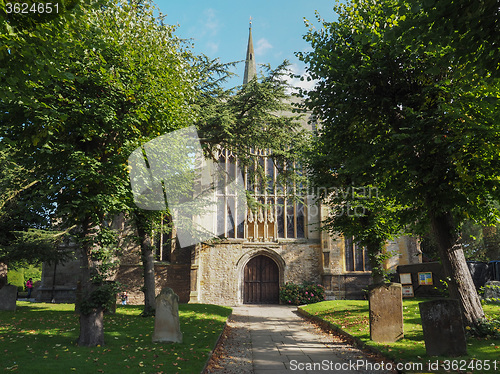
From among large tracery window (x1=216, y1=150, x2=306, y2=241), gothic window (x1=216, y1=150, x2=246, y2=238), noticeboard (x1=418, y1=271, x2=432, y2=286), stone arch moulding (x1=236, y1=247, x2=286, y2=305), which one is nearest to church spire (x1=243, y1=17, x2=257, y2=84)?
large tracery window (x1=216, y1=150, x2=306, y2=241)

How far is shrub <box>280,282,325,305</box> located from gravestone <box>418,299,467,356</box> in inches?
658

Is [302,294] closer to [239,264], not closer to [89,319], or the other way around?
[239,264]

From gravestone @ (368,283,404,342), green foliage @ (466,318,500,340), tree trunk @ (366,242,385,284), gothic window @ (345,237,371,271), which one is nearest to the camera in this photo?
green foliage @ (466,318,500,340)

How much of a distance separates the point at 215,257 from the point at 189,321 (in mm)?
11798

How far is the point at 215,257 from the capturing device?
2483cm

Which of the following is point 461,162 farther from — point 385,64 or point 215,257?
point 215,257

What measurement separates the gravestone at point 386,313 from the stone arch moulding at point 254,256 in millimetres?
15877

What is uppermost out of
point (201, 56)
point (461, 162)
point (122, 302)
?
point (201, 56)

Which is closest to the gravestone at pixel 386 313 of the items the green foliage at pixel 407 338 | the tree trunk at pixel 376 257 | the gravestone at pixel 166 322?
the green foliage at pixel 407 338

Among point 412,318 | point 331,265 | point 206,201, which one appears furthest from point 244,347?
point 331,265

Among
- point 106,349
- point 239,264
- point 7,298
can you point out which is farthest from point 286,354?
point 239,264

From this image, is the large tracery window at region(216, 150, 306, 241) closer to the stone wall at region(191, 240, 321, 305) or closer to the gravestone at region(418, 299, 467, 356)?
the stone wall at region(191, 240, 321, 305)

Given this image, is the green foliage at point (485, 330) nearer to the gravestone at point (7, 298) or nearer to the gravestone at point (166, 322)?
the gravestone at point (166, 322)
